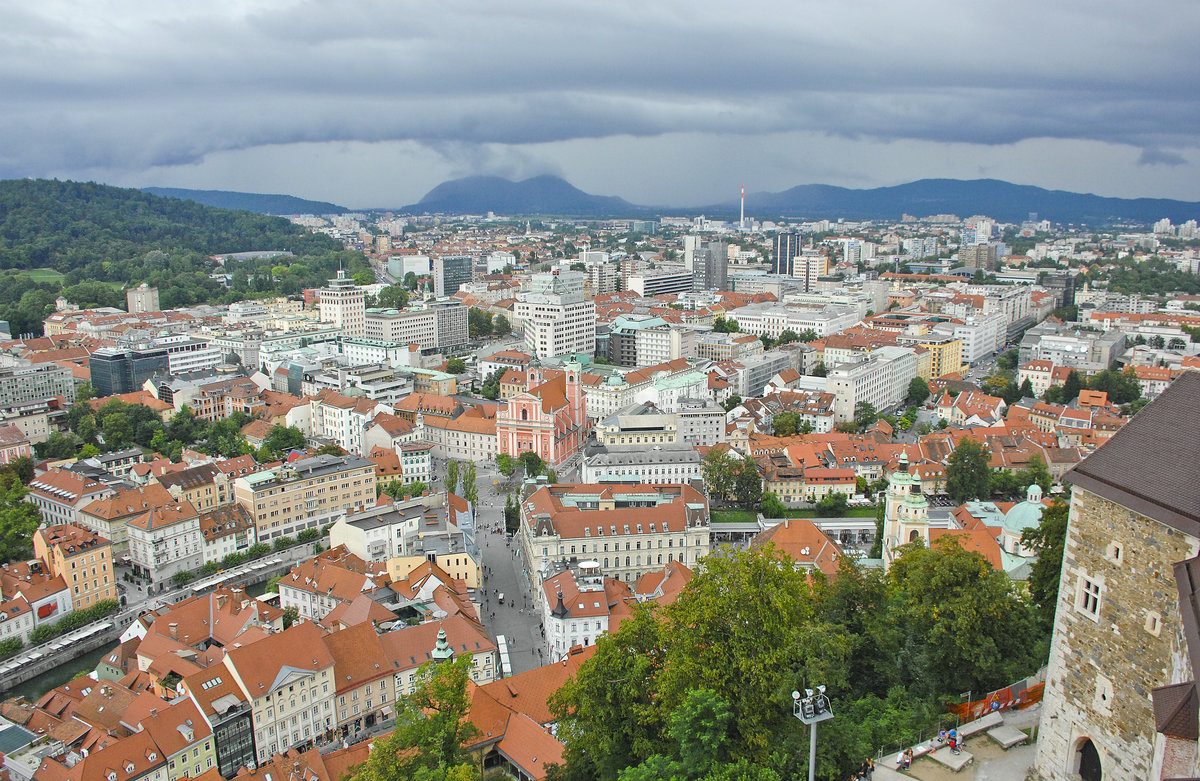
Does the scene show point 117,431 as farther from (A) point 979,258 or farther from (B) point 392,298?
(A) point 979,258

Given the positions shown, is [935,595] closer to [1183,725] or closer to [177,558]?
[1183,725]

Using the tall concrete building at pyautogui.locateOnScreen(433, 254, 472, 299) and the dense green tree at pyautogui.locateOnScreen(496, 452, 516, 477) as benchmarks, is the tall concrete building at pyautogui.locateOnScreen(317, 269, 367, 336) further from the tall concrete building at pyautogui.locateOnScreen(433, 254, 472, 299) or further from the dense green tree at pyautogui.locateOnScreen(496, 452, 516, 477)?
the dense green tree at pyautogui.locateOnScreen(496, 452, 516, 477)

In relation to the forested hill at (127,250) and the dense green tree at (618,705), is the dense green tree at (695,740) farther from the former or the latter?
the forested hill at (127,250)

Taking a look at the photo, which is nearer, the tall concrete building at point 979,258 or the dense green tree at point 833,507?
the dense green tree at point 833,507

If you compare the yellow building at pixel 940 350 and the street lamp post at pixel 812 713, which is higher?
the street lamp post at pixel 812 713

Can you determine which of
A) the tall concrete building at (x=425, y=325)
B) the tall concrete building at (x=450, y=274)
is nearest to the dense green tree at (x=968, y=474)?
the tall concrete building at (x=425, y=325)

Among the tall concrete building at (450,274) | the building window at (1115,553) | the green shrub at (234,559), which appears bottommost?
the green shrub at (234,559)
